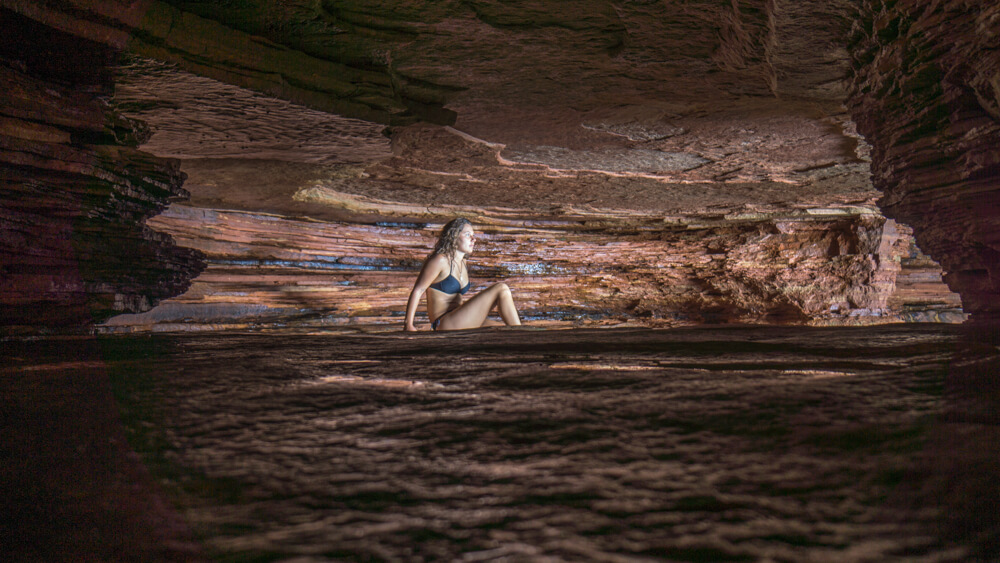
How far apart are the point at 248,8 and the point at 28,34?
3.03 feet

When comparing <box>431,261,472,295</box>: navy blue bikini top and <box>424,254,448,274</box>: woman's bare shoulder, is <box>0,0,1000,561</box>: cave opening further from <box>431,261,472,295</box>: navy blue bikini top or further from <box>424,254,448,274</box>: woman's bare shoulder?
<box>431,261,472,295</box>: navy blue bikini top

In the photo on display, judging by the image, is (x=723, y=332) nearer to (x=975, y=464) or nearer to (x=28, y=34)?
(x=975, y=464)

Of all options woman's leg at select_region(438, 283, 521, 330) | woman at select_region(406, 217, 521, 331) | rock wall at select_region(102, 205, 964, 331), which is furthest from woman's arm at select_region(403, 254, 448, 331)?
rock wall at select_region(102, 205, 964, 331)

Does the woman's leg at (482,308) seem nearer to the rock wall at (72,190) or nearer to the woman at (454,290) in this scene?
the woman at (454,290)

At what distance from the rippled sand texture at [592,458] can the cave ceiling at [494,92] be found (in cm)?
193

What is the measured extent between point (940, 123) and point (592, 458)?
Answer: 3418 millimetres

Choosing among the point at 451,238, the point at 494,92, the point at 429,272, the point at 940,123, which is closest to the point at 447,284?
the point at 429,272

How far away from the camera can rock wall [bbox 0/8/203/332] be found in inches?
109

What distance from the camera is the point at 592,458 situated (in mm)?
810

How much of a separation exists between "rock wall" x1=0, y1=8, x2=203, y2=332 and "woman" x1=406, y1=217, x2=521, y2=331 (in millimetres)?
2126

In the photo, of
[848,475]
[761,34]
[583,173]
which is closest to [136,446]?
[848,475]

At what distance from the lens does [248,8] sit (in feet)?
9.09

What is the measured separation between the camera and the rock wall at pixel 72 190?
2.76 metres

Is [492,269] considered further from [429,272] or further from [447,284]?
[429,272]
